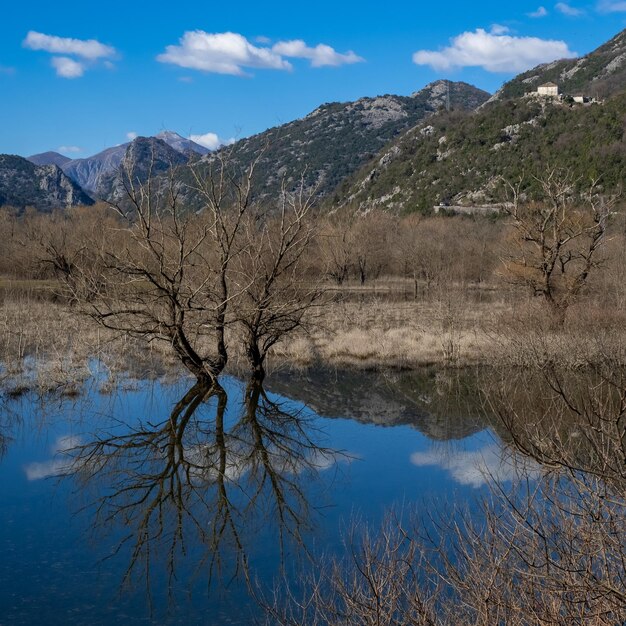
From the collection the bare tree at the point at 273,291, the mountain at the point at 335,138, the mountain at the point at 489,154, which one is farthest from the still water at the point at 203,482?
the mountain at the point at 335,138

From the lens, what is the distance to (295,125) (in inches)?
4855

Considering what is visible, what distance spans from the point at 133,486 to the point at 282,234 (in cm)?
734

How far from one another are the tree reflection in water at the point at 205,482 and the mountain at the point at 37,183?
100141 millimetres

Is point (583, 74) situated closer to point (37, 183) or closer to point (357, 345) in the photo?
point (37, 183)

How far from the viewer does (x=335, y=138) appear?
370ft

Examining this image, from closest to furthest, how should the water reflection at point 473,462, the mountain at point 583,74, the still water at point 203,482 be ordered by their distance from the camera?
the still water at point 203,482 → the water reflection at point 473,462 → the mountain at point 583,74

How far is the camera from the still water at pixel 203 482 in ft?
26.3

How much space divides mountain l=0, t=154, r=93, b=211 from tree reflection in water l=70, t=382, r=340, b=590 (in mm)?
100141

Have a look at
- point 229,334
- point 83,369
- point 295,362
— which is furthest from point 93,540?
point 229,334

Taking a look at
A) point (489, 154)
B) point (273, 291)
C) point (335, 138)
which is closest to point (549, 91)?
point (489, 154)

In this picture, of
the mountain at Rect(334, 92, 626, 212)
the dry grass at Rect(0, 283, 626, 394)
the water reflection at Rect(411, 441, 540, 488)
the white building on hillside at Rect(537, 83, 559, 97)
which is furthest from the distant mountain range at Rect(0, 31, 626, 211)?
the water reflection at Rect(411, 441, 540, 488)

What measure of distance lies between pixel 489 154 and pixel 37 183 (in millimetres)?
A: 77032

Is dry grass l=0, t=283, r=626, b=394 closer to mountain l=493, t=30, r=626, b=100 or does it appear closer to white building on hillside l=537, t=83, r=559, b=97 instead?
white building on hillside l=537, t=83, r=559, b=97

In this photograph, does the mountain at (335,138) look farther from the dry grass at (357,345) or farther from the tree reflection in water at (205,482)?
the tree reflection in water at (205,482)
